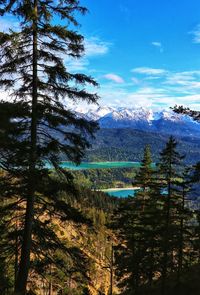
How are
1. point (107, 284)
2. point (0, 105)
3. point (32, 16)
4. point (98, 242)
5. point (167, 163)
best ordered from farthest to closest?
Answer: 1. point (98, 242)
2. point (107, 284)
3. point (167, 163)
4. point (32, 16)
5. point (0, 105)

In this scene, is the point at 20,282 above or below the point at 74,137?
below

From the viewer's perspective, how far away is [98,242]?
112 m

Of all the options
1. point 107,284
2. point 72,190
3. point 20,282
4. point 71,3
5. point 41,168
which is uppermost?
point 71,3

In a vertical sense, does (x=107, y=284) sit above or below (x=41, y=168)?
below

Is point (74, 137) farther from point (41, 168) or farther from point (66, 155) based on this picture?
point (41, 168)

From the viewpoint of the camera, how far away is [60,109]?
530 inches

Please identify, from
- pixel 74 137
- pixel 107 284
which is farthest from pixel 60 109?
pixel 107 284

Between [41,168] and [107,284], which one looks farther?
[107,284]

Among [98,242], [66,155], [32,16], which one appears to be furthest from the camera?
[98,242]

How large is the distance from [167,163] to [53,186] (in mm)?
14292

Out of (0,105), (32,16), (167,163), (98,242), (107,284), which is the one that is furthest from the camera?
(98,242)

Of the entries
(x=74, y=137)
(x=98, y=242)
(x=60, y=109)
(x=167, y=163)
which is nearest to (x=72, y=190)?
(x=74, y=137)

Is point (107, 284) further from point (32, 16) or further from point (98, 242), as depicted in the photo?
point (32, 16)

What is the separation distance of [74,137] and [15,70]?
11.7 feet
